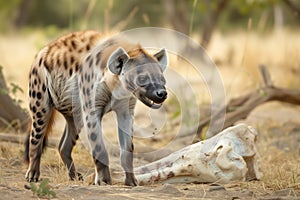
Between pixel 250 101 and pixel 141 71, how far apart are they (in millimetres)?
2632

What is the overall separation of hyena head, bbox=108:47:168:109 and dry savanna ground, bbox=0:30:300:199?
64 centimetres

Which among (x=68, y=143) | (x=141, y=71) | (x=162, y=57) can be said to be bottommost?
(x=68, y=143)

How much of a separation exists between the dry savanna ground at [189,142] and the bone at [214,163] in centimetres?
12

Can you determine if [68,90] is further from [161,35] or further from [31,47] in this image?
[31,47]

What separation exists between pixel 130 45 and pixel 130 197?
1317 millimetres

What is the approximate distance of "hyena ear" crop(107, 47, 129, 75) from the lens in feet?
15.3

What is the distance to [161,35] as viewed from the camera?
1249 centimetres

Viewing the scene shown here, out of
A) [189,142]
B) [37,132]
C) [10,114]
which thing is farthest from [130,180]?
[10,114]

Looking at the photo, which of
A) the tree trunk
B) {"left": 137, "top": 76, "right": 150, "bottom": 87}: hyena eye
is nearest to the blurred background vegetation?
the tree trunk

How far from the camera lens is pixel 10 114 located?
21.4 feet

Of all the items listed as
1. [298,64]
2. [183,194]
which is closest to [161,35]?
[298,64]

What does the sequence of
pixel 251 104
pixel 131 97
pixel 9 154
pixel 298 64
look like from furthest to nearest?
pixel 298 64
pixel 251 104
pixel 9 154
pixel 131 97

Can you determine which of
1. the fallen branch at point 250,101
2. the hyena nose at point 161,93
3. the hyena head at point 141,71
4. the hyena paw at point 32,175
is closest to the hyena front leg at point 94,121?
the hyena head at point 141,71

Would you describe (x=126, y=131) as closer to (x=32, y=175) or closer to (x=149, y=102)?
(x=149, y=102)
